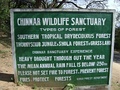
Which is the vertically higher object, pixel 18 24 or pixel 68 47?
pixel 18 24

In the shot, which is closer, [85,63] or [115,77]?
[85,63]

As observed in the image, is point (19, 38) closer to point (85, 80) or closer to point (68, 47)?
point (68, 47)

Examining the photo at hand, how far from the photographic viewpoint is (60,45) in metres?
6.57

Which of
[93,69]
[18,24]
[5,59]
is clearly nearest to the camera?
[18,24]

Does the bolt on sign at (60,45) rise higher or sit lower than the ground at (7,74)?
higher

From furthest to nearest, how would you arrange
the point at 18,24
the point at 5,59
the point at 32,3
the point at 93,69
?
the point at 32,3, the point at 5,59, the point at 93,69, the point at 18,24

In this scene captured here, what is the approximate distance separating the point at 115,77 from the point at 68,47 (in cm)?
378

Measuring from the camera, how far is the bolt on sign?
6.44 metres

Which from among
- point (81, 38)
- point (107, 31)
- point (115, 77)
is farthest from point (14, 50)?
point (115, 77)

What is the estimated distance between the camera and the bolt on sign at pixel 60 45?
6438 millimetres

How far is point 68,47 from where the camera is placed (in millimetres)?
6602

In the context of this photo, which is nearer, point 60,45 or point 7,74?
point 60,45

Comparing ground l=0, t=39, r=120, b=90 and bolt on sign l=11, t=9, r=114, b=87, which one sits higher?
bolt on sign l=11, t=9, r=114, b=87

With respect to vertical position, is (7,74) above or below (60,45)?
below
